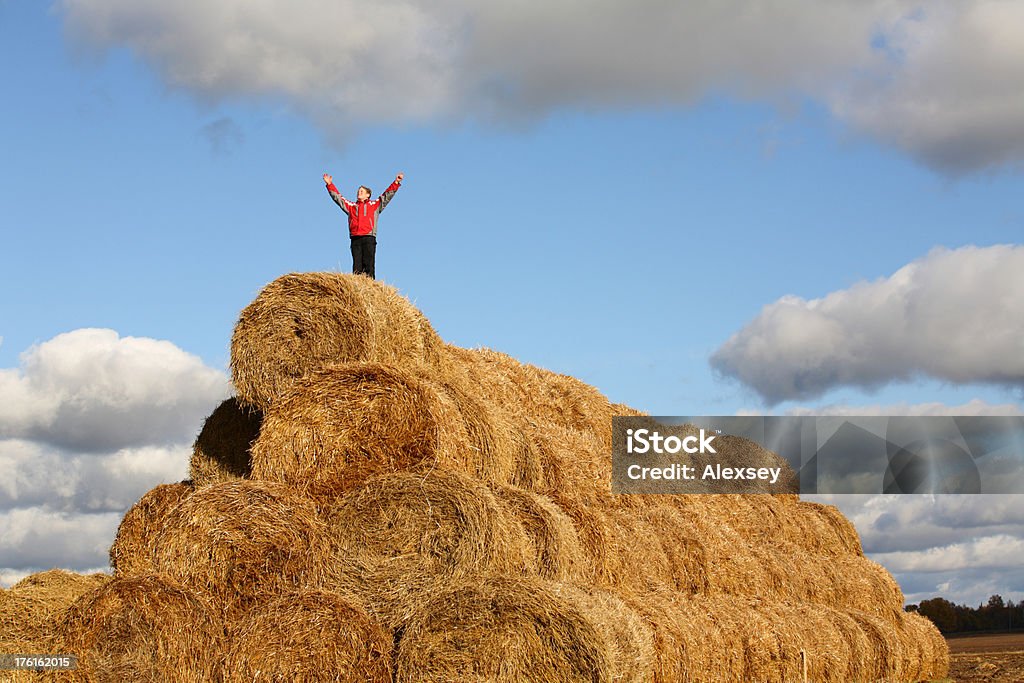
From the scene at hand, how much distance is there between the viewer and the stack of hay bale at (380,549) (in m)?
9.18

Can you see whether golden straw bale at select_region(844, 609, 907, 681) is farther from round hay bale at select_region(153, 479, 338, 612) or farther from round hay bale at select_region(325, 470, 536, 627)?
round hay bale at select_region(153, 479, 338, 612)

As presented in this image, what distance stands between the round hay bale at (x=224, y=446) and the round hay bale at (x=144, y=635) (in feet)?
8.68

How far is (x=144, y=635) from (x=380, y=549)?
200 cm

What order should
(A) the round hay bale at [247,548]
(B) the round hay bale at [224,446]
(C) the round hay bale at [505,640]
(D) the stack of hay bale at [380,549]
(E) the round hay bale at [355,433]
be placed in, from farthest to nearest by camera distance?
(B) the round hay bale at [224,446]
(E) the round hay bale at [355,433]
(A) the round hay bale at [247,548]
(D) the stack of hay bale at [380,549]
(C) the round hay bale at [505,640]

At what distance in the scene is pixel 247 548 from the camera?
984 centimetres

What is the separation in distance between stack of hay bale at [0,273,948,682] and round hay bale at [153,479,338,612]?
0.05ft

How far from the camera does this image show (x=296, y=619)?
364 inches

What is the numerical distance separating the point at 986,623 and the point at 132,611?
3780cm

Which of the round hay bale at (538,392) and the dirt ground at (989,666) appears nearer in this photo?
the round hay bale at (538,392)

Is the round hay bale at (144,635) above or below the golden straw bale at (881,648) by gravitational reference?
above

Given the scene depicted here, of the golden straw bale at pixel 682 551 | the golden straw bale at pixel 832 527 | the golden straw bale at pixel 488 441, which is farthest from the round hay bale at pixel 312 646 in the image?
the golden straw bale at pixel 832 527

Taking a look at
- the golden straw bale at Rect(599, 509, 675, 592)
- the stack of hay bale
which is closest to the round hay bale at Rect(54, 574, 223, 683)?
the stack of hay bale

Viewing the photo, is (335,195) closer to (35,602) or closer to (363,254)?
(363,254)

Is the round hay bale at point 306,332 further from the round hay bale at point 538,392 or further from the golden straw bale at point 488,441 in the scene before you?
the round hay bale at point 538,392
